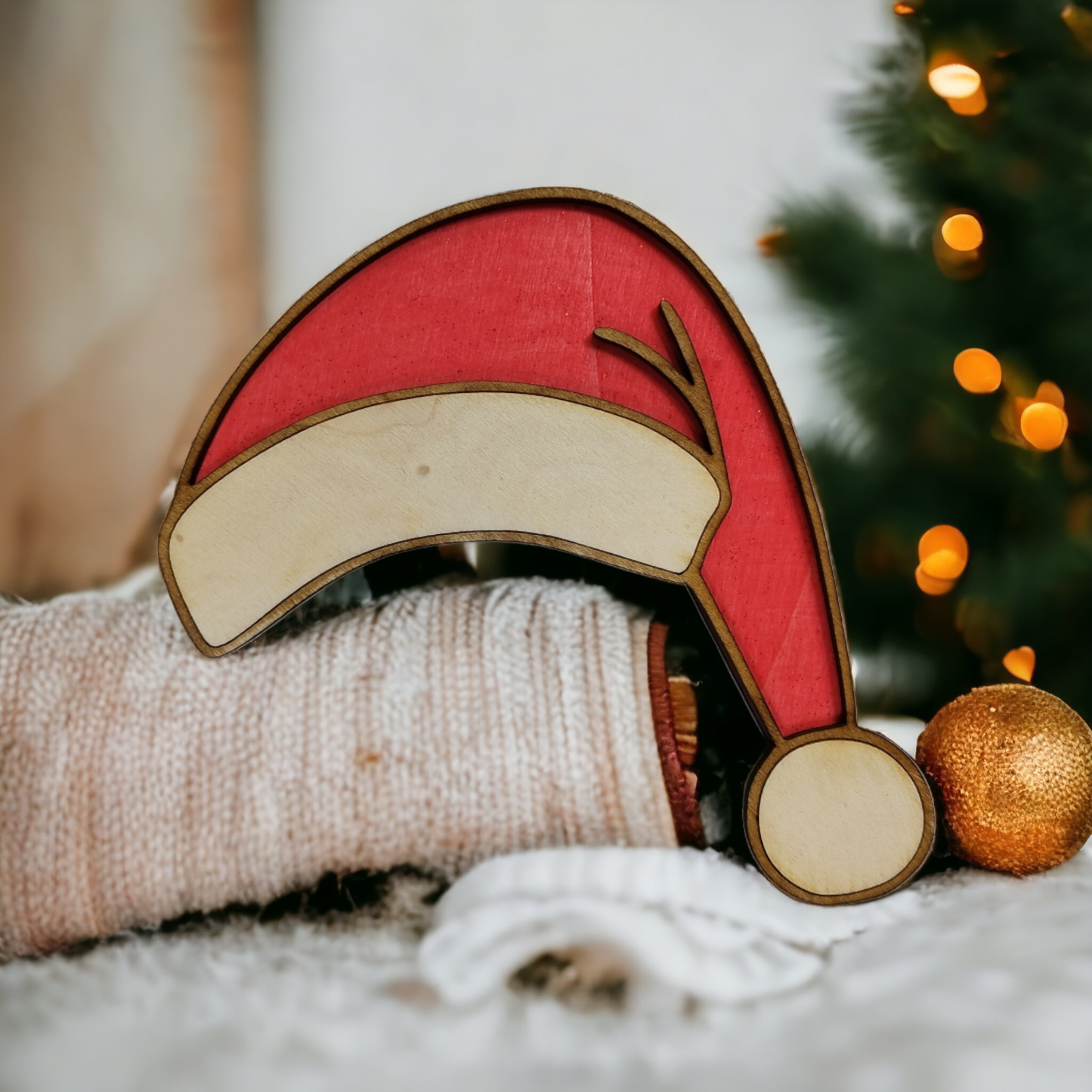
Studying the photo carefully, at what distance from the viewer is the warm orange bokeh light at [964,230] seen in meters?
0.60

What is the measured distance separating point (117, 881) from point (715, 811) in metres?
0.30

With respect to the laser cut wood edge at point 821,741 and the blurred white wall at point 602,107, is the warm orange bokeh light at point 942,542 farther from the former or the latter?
the laser cut wood edge at point 821,741

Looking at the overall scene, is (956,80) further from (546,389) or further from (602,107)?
(546,389)

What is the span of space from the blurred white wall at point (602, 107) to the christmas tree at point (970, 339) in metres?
0.04

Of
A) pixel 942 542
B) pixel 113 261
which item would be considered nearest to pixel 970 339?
pixel 942 542

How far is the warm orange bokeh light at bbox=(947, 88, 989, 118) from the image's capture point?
23.1 inches

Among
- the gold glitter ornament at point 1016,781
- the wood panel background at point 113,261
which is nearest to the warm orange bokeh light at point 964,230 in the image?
the gold glitter ornament at point 1016,781

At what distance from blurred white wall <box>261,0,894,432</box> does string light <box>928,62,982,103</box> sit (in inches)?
3.1

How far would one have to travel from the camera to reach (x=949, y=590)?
63cm

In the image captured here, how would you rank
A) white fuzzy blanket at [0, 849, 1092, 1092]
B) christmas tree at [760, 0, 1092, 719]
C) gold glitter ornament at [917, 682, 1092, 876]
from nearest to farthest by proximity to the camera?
white fuzzy blanket at [0, 849, 1092, 1092]
gold glitter ornament at [917, 682, 1092, 876]
christmas tree at [760, 0, 1092, 719]

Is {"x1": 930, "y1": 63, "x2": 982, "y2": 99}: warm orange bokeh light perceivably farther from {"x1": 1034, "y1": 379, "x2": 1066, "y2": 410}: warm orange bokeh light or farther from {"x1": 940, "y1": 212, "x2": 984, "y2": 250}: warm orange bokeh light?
{"x1": 1034, "y1": 379, "x2": 1066, "y2": 410}: warm orange bokeh light

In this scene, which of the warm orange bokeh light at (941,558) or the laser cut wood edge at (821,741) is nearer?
the laser cut wood edge at (821,741)

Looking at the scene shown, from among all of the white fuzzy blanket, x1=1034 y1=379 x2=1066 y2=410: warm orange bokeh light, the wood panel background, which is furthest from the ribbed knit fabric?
x1=1034 y1=379 x2=1066 y2=410: warm orange bokeh light

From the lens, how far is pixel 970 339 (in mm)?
599
